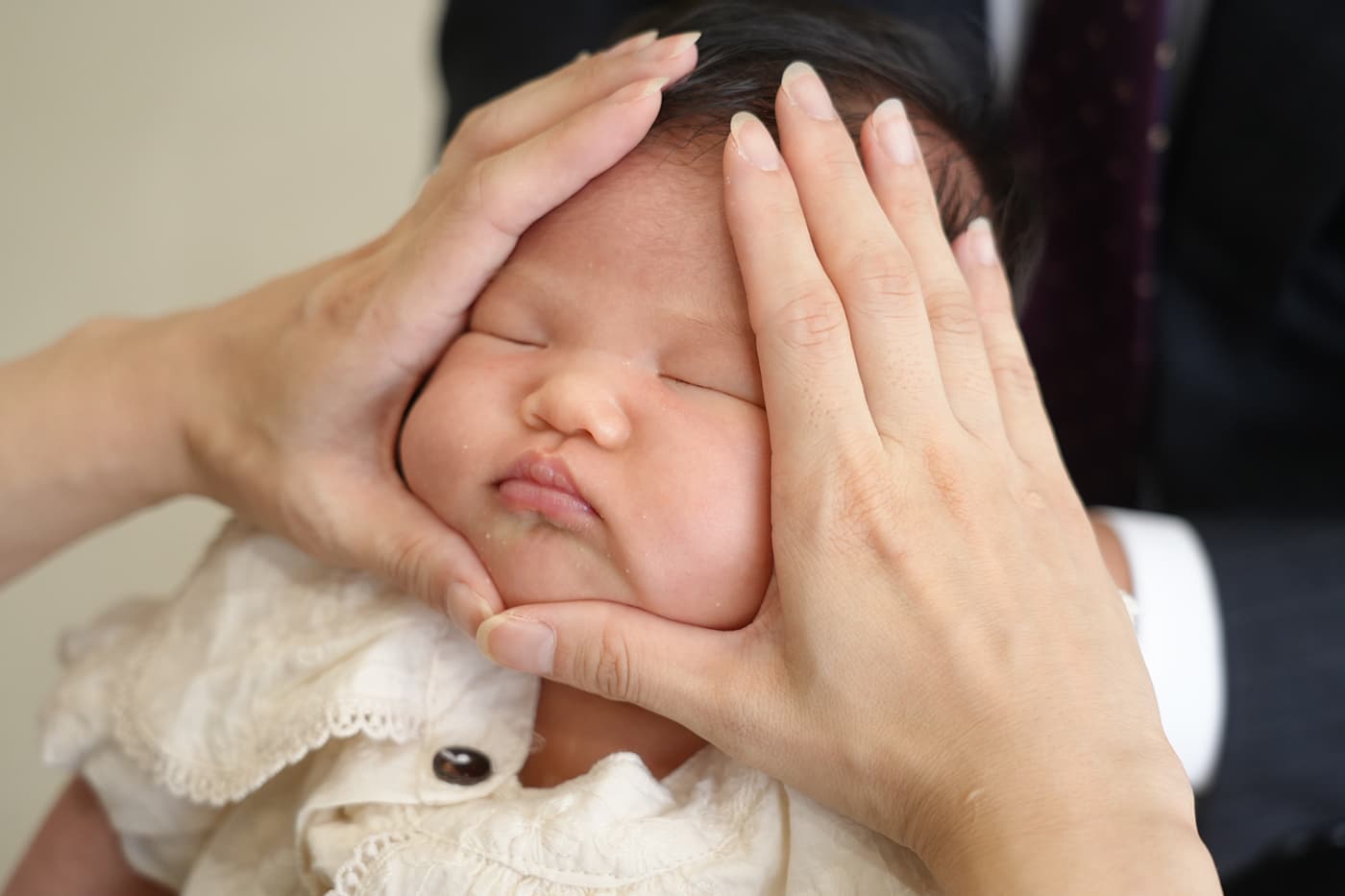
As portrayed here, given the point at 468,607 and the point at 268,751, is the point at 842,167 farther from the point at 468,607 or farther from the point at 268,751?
the point at 268,751

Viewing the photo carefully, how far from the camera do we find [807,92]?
2.27 feet

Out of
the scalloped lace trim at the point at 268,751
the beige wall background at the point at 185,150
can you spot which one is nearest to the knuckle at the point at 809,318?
the scalloped lace trim at the point at 268,751

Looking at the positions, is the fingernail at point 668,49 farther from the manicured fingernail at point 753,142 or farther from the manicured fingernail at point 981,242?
the manicured fingernail at point 981,242

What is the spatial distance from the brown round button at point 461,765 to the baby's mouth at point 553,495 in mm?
163

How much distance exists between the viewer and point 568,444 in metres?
0.65

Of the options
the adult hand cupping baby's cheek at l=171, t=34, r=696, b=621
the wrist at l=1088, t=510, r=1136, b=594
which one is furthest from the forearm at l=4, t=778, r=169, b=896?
the wrist at l=1088, t=510, r=1136, b=594

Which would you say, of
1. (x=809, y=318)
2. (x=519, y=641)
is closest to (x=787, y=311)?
(x=809, y=318)

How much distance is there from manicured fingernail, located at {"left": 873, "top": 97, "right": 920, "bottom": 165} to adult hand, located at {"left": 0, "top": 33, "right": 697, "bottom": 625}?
0.38 ft

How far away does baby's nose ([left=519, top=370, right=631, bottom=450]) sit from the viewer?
2.10 feet

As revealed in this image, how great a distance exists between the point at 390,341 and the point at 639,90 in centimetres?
20

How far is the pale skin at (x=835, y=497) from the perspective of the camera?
0.56m

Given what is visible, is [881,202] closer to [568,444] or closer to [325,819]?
[568,444]

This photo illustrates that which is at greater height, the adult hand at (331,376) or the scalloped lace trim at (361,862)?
the adult hand at (331,376)

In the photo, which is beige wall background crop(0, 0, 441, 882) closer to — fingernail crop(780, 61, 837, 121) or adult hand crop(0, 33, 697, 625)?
adult hand crop(0, 33, 697, 625)
